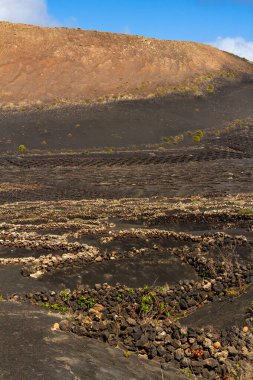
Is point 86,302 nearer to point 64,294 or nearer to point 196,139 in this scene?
point 64,294

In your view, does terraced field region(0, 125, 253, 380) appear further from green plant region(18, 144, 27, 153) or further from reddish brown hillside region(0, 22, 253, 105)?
reddish brown hillside region(0, 22, 253, 105)

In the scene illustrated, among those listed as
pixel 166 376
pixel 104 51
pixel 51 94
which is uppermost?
pixel 104 51

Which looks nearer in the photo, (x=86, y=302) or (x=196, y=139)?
(x=86, y=302)

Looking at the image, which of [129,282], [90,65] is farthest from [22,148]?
[129,282]

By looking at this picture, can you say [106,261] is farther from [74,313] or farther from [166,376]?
[166,376]

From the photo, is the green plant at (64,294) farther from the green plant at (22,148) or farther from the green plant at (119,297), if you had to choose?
Result: the green plant at (22,148)

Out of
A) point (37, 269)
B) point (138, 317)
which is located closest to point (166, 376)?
point (138, 317)

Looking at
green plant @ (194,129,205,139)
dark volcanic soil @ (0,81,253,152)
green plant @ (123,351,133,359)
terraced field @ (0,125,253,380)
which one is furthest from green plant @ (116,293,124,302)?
green plant @ (194,129,205,139)

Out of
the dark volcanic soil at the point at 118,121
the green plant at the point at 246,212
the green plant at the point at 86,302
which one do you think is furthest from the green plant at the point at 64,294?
the dark volcanic soil at the point at 118,121
